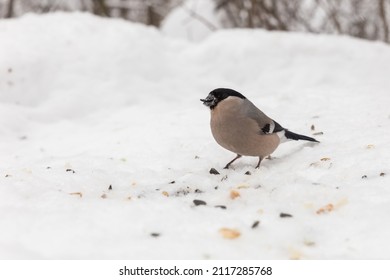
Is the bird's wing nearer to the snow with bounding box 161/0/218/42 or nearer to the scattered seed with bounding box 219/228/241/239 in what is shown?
the scattered seed with bounding box 219/228/241/239

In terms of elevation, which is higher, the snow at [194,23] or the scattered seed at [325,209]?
the scattered seed at [325,209]

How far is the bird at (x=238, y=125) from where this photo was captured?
3.75 m

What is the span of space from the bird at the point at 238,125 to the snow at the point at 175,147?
190 mm

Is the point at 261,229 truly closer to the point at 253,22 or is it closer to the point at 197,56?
the point at 197,56

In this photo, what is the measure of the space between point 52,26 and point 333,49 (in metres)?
3.61

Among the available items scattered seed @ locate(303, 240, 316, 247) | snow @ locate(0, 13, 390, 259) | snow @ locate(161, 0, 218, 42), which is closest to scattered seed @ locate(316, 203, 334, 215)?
snow @ locate(0, 13, 390, 259)

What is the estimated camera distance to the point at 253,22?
866cm

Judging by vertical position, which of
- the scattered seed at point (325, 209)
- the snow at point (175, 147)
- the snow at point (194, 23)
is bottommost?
the snow at point (194, 23)

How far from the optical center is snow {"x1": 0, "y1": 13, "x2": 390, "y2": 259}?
256 cm

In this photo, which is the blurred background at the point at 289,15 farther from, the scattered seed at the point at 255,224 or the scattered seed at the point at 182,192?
the scattered seed at the point at 255,224

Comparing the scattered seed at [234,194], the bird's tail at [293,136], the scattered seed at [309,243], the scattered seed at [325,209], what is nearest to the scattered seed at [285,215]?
the scattered seed at [325,209]

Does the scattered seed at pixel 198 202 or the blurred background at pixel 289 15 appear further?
the blurred background at pixel 289 15

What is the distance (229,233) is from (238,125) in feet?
4.25

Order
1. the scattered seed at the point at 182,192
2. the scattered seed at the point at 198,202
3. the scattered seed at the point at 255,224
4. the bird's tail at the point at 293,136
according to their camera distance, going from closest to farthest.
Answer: the scattered seed at the point at 255,224, the scattered seed at the point at 198,202, the scattered seed at the point at 182,192, the bird's tail at the point at 293,136
